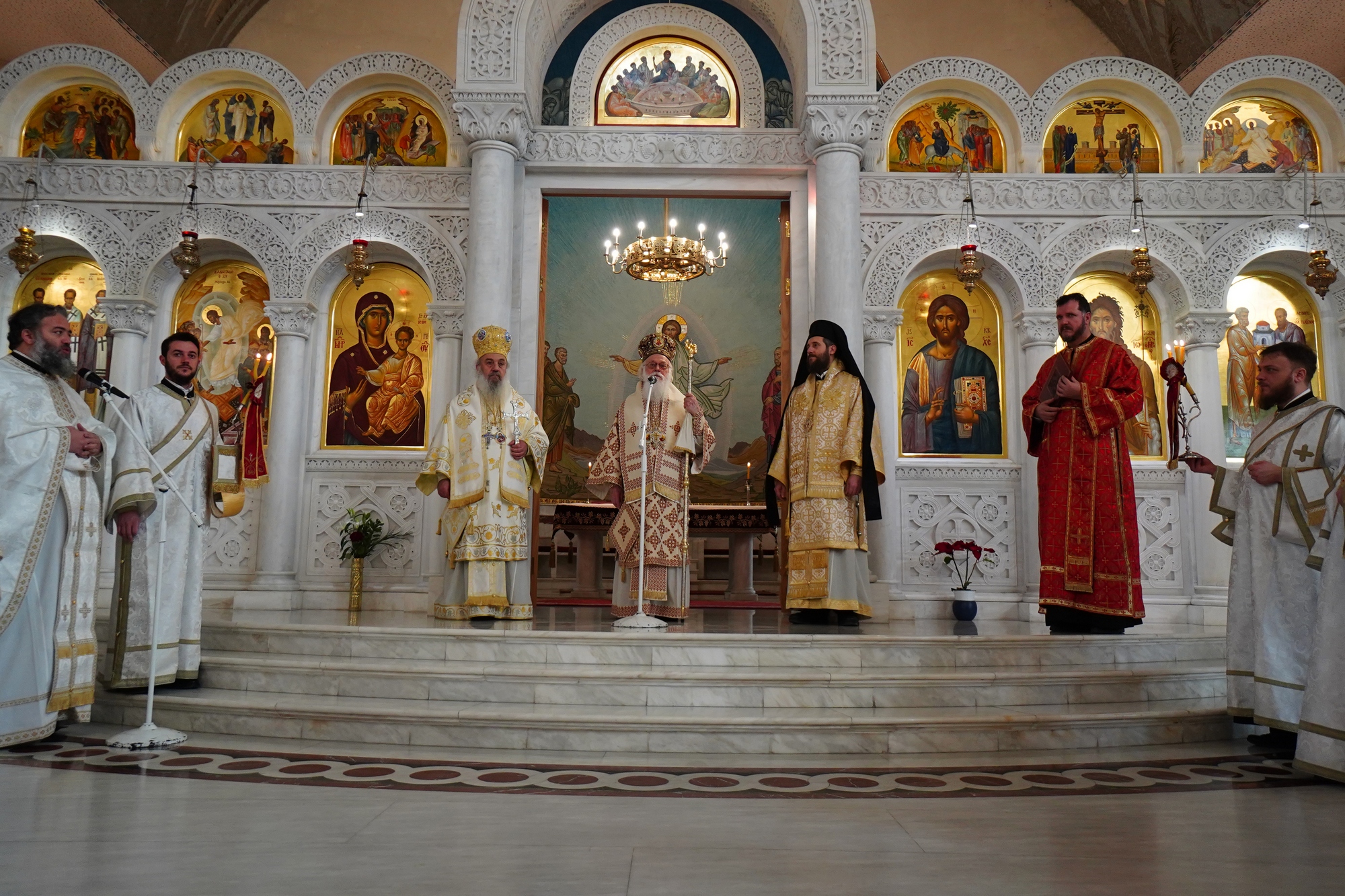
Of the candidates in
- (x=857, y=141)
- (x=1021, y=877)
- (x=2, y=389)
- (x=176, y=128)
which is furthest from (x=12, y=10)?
(x=1021, y=877)

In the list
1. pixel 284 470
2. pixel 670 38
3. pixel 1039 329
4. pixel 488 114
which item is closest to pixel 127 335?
pixel 284 470

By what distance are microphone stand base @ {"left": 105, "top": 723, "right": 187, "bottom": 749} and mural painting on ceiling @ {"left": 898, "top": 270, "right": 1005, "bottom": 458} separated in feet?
21.7

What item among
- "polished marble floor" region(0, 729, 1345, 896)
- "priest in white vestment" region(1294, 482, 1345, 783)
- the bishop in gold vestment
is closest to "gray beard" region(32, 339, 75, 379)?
"polished marble floor" region(0, 729, 1345, 896)

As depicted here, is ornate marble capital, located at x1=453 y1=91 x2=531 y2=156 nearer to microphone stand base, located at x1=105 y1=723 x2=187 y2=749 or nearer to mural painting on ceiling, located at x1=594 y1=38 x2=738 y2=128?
mural painting on ceiling, located at x1=594 y1=38 x2=738 y2=128

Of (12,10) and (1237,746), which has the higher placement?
(12,10)

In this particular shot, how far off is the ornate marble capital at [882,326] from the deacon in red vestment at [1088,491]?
2.75 meters

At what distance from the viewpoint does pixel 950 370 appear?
9.20 meters

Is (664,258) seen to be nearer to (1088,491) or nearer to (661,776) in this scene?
(1088,491)

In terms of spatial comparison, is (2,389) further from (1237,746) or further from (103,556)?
(1237,746)

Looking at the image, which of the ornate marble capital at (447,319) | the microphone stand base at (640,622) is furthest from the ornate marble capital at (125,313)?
the microphone stand base at (640,622)

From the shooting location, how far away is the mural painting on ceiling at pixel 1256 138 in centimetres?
933

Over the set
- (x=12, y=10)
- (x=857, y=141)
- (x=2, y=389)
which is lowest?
(x=2, y=389)

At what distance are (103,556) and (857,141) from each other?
7.61 m

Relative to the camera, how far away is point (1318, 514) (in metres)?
4.48
